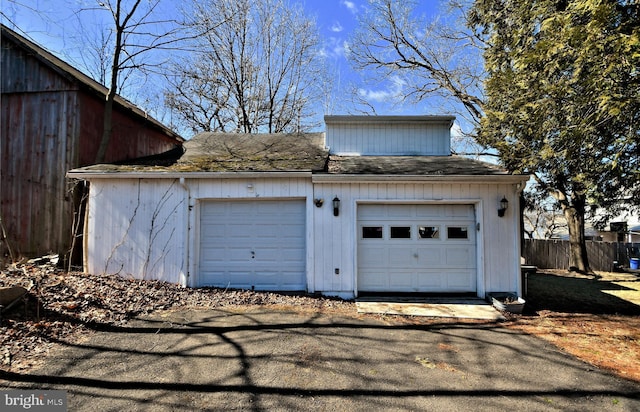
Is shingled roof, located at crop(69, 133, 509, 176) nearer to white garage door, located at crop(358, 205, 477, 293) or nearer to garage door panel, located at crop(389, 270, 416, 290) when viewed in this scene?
white garage door, located at crop(358, 205, 477, 293)

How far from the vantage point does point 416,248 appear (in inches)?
290

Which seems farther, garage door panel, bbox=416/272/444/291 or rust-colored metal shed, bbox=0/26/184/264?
rust-colored metal shed, bbox=0/26/184/264

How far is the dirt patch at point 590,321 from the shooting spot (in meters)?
4.49

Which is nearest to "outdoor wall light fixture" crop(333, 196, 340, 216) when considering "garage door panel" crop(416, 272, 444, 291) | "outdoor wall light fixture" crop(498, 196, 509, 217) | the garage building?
the garage building

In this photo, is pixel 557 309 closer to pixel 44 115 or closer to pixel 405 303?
pixel 405 303

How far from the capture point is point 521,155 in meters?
7.29

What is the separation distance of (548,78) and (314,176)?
535cm

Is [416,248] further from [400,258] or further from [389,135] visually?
[389,135]

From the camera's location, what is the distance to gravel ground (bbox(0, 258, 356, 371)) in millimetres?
Answer: 4121

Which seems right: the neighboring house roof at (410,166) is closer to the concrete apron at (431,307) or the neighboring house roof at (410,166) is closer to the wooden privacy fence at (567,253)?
the concrete apron at (431,307)

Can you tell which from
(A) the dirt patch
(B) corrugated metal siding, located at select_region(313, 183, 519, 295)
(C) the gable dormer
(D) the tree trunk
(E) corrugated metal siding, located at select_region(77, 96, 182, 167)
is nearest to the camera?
(A) the dirt patch

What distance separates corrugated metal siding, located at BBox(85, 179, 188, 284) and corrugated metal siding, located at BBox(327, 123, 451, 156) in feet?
15.9

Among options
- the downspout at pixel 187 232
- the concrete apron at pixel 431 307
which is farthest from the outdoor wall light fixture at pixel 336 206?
the downspout at pixel 187 232

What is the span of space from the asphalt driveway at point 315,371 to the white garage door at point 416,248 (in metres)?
2.06
